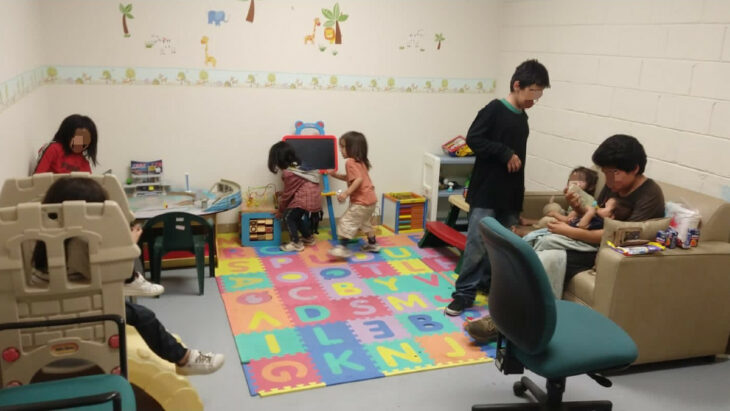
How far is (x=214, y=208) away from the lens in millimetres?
3984

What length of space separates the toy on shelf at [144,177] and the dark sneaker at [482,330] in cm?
260

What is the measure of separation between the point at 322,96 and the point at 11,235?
343 centimetres

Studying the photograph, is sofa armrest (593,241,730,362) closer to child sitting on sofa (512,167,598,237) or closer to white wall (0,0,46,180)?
child sitting on sofa (512,167,598,237)

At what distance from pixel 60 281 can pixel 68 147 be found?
1847 mm

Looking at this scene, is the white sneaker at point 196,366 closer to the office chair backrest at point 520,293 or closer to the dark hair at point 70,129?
the office chair backrest at point 520,293

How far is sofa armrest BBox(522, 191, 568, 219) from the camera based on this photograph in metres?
3.94

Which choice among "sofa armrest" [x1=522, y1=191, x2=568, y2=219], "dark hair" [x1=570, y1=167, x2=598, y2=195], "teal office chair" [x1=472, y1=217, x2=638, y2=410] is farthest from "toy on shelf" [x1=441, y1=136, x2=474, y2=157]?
"teal office chair" [x1=472, y1=217, x2=638, y2=410]

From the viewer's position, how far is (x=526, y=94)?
315cm

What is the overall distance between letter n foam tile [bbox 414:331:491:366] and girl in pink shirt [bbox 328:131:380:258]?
1.33m

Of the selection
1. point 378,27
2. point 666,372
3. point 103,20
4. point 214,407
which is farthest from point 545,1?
point 214,407

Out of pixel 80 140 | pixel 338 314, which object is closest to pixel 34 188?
pixel 80 140

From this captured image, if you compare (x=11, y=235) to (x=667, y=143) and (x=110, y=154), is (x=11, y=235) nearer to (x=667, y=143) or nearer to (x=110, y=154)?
(x=110, y=154)

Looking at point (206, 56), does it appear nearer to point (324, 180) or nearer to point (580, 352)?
point (324, 180)

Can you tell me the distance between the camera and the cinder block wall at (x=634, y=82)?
335cm
